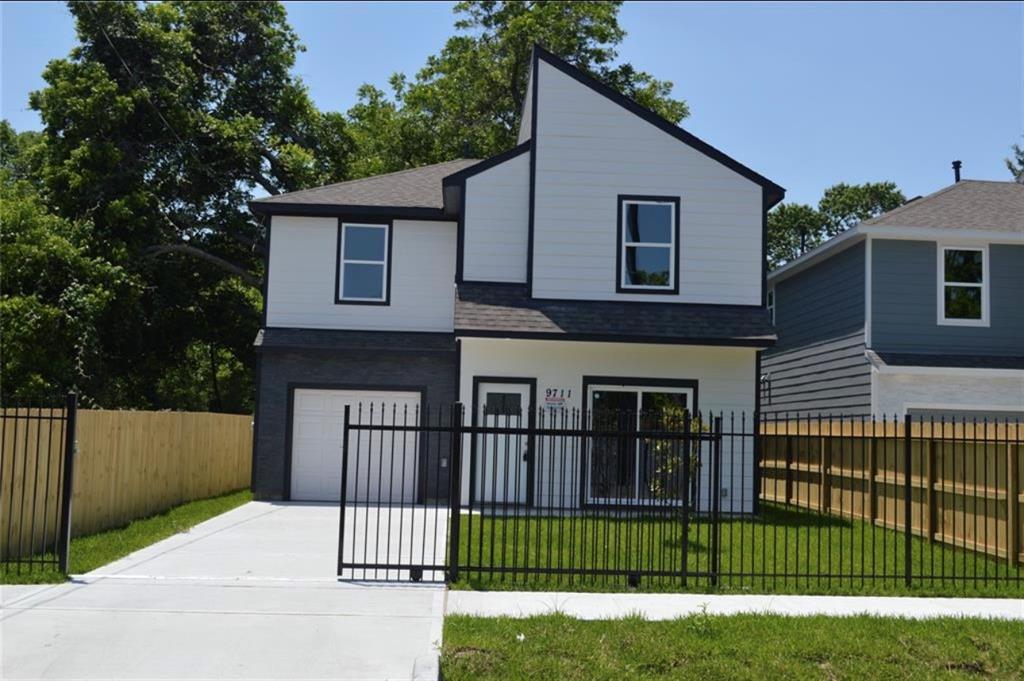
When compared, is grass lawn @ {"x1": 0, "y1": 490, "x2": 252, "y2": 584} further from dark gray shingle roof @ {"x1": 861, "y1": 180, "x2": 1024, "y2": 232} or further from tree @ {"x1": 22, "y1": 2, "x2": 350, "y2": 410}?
dark gray shingle roof @ {"x1": 861, "y1": 180, "x2": 1024, "y2": 232}

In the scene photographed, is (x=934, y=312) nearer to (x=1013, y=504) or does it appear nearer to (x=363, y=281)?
(x=1013, y=504)

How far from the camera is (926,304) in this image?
19.4m

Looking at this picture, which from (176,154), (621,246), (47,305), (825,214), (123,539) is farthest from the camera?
(825,214)

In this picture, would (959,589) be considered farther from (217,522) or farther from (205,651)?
(217,522)

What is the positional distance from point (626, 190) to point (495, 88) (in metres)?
18.8

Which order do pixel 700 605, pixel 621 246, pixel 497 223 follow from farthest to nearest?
pixel 497 223 → pixel 621 246 → pixel 700 605

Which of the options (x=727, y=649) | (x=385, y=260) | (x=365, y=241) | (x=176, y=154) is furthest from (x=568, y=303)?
(x=176, y=154)

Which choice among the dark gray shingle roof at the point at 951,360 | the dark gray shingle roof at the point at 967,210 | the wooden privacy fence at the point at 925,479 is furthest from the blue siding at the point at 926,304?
the wooden privacy fence at the point at 925,479

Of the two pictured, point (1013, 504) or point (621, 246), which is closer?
point (1013, 504)

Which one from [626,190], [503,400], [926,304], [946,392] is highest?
[626,190]

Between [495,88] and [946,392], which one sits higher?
[495,88]

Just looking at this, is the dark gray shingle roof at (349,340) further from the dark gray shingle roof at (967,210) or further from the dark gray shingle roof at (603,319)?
the dark gray shingle roof at (967,210)

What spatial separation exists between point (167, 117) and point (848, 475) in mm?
20790

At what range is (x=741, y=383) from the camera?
18.0m
